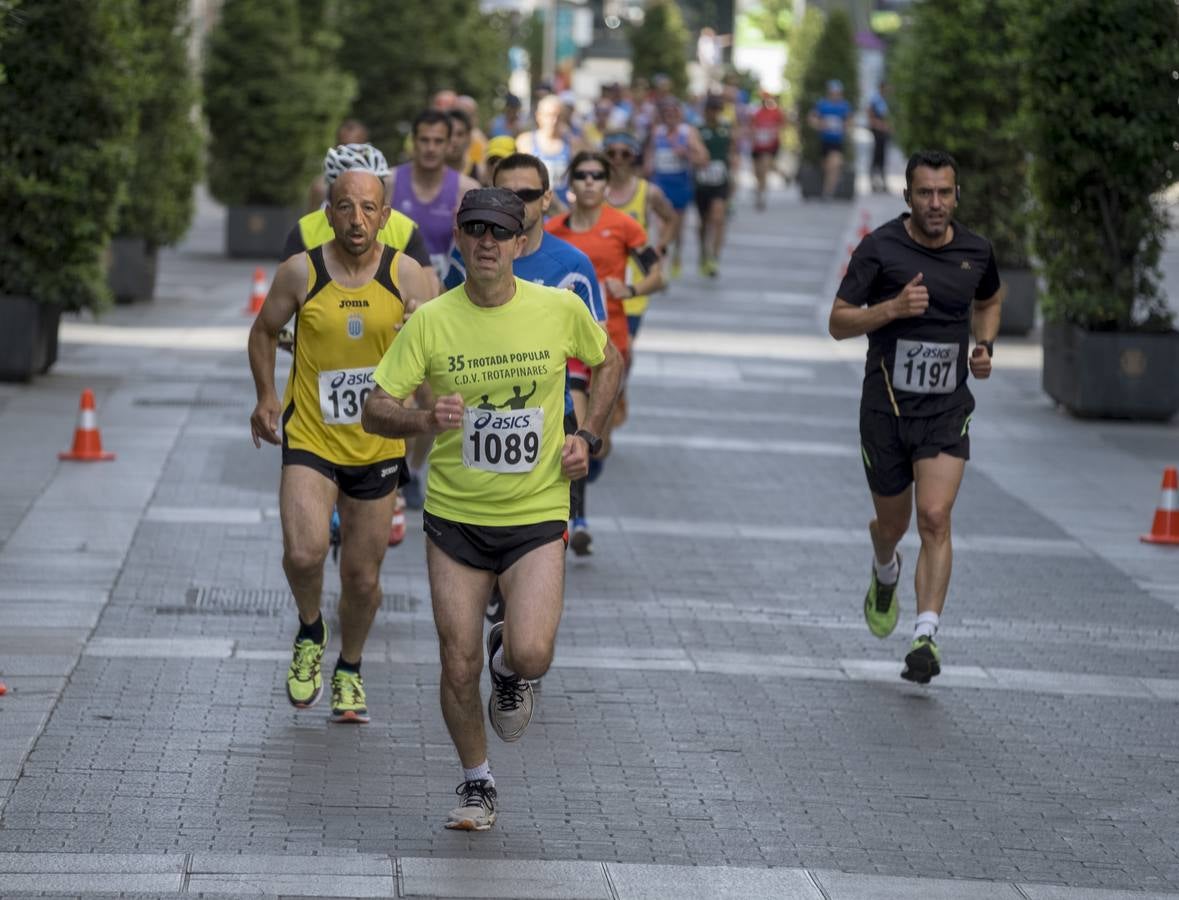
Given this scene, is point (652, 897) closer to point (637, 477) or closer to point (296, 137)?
point (637, 477)

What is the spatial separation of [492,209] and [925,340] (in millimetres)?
2847

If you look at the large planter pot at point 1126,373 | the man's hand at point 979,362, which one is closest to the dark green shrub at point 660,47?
the large planter pot at point 1126,373

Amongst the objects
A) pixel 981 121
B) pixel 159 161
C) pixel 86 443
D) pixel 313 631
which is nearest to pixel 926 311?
pixel 313 631

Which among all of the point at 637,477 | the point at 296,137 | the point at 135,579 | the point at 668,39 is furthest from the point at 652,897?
the point at 668,39

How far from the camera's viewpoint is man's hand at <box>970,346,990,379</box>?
28.1ft

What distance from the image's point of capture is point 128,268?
2172 cm

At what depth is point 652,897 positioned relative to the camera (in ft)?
19.6

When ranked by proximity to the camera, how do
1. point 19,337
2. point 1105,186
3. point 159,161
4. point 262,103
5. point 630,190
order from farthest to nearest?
1. point 262,103
2. point 159,161
3. point 1105,186
4. point 19,337
5. point 630,190

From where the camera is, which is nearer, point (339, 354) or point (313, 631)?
point (339, 354)

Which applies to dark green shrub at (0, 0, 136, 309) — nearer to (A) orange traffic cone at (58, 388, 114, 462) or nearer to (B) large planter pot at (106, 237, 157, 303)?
(A) orange traffic cone at (58, 388, 114, 462)

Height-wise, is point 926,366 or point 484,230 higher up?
point 484,230

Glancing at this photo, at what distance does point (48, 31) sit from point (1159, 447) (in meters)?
8.11

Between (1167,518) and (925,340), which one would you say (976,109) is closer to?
(1167,518)

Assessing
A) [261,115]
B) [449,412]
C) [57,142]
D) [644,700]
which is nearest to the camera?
[449,412]
